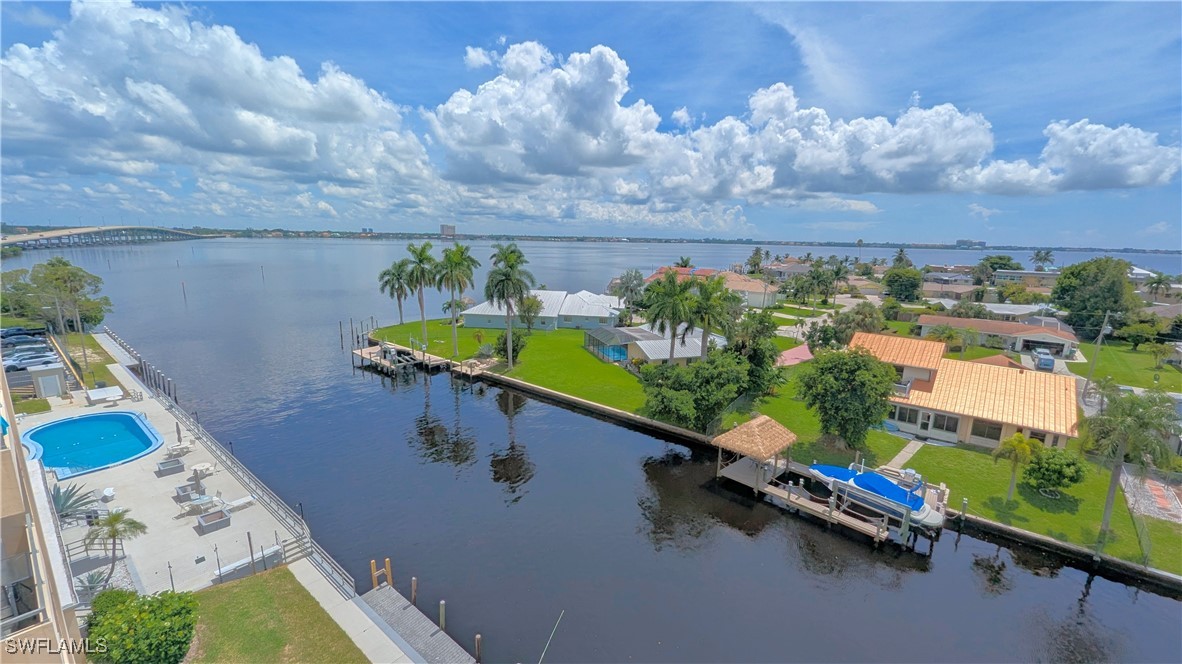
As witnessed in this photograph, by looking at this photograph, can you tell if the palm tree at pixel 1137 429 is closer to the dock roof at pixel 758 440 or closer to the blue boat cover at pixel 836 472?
the blue boat cover at pixel 836 472

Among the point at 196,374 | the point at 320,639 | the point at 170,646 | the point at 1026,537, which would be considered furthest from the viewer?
the point at 196,374

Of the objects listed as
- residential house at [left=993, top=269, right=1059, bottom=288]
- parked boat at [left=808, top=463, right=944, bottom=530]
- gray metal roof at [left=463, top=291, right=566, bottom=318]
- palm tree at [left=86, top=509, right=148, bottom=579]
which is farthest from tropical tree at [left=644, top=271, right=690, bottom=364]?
residential house at [left=993, top=269, right=1059, bottom=288]

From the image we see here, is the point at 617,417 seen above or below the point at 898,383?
below

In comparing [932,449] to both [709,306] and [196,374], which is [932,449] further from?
[196,374]

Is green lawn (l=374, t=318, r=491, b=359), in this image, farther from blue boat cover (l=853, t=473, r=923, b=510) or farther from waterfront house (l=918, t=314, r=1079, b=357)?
waterfront house (l=918, t=314, r=1079, b=357)

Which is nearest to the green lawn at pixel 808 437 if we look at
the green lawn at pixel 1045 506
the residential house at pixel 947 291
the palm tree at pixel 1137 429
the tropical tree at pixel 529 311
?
the green lawn at pixel 1045 506

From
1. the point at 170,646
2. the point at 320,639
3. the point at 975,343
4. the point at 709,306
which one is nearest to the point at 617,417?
the point at 709,306

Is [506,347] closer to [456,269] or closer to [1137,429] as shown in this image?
[456,269]
